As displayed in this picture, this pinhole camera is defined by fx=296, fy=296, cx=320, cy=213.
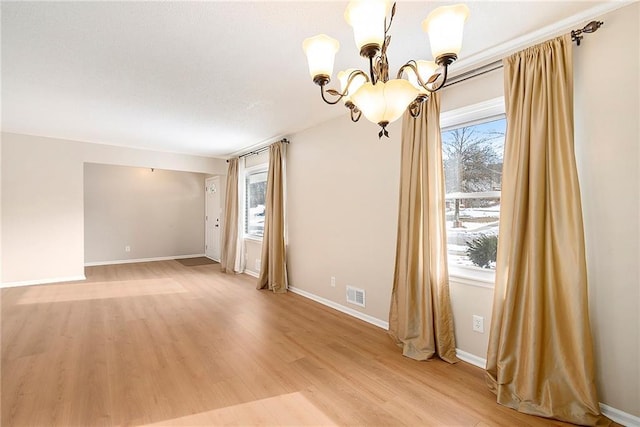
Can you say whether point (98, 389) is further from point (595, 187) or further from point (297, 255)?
point (595, 187)

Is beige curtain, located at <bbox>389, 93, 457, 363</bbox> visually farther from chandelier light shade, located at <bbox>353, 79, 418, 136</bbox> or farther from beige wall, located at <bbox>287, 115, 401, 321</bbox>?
chandelier light shade, located at <bbox>353, 79, 418, 136</bbox>

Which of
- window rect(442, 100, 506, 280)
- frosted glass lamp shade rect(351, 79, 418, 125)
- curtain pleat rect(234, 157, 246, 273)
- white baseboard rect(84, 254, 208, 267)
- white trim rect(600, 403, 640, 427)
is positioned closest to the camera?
frosted glass lamp shade rect(351, 79, 418, 125)

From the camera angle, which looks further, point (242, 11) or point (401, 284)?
point (401, 284)

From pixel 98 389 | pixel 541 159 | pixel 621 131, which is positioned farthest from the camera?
pixel 98 389

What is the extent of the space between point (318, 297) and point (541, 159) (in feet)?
10.1

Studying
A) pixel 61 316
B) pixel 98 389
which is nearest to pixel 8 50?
pixel 98 389

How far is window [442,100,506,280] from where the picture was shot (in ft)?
8.16

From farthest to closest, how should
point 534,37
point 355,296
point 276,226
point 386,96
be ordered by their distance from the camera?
point 276,226, point 355,296, point 534,37, point 386,96

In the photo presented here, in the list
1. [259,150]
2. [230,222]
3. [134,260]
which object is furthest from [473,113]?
[134,260]

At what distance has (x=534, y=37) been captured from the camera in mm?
2088

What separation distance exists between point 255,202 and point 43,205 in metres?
3.49

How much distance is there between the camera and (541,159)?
6.40 feet

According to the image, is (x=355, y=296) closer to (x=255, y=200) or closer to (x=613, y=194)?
(x=613, y=194)

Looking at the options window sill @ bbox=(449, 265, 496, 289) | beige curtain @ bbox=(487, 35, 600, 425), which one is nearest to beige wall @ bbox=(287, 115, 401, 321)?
window sill @ bbox=(449, 265, 496, 289)
